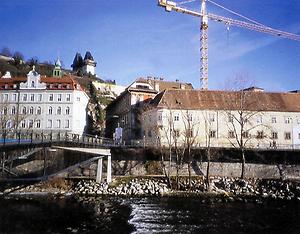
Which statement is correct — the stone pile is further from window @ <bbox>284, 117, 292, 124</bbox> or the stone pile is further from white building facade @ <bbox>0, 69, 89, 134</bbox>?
white building facade @ <bbox>0, 69, 89, 134</bbox>

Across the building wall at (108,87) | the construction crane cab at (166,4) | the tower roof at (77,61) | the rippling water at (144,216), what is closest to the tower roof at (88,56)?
the tower roof at (77,61)

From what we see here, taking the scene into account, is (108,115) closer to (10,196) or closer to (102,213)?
(10,196)

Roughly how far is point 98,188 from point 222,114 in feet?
92.1

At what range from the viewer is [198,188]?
44156mm

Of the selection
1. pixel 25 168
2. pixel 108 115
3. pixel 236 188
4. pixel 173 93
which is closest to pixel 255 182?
pixel 236 188

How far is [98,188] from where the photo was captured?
4356 cm

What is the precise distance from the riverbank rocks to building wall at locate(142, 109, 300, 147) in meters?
14.9

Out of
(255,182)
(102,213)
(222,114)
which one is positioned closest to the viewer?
(102,213)

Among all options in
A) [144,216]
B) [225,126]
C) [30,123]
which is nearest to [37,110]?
[30,123]

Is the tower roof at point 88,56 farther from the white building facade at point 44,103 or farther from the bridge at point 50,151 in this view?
the bridge at point 50,151

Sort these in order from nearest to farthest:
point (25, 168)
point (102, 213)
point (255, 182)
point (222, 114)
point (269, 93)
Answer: point (102, 213) < point (255, 182) < point (25, 168) < point (222, 114) < point (269, 93)

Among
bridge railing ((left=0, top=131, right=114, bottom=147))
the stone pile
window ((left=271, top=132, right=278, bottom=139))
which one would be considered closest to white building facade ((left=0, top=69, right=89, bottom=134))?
bridge railing ((left=0, top=131, right=114, bottom=147))

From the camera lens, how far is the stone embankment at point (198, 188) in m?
42.4

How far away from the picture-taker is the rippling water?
77.4ft
